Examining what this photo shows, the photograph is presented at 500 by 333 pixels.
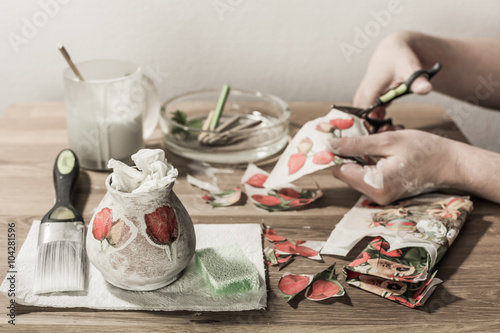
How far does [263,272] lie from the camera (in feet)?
2.07

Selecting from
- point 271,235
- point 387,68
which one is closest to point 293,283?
point 271,235

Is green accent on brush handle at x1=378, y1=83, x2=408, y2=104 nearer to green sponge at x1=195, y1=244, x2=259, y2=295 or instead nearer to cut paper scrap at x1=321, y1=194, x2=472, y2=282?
cut paper scrap at x1=321, y1=194, x2=472, y2=282

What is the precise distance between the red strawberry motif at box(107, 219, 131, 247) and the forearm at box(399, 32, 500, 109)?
28.2 inches

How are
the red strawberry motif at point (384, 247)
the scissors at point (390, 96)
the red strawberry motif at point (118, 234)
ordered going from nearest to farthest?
the red strawberry motif at point (118, 234), the red strawberry motif at point (384, 247), the scissors at point (390, 96)

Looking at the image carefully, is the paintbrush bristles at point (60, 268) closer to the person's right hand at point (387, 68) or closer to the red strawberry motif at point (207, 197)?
the red strawberry motif at point (207, 197)

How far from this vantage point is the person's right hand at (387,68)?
0.99 m

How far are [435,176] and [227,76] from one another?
1.91ft

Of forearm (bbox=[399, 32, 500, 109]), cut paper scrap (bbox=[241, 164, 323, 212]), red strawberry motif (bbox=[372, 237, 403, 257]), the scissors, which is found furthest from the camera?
forearm (bbox=[399, 32, 500, 109])

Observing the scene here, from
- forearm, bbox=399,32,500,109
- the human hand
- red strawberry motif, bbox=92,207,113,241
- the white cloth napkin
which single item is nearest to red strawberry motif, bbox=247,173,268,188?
the human hand

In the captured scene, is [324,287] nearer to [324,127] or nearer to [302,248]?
[302,248]

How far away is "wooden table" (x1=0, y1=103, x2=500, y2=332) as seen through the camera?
1.82 ft

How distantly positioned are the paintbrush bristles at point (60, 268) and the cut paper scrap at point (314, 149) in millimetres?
320

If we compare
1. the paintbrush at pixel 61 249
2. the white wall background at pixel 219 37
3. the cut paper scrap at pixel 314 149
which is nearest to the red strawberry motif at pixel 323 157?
the cut paper scrap at pixel 314 149

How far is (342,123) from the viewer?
866 mm
